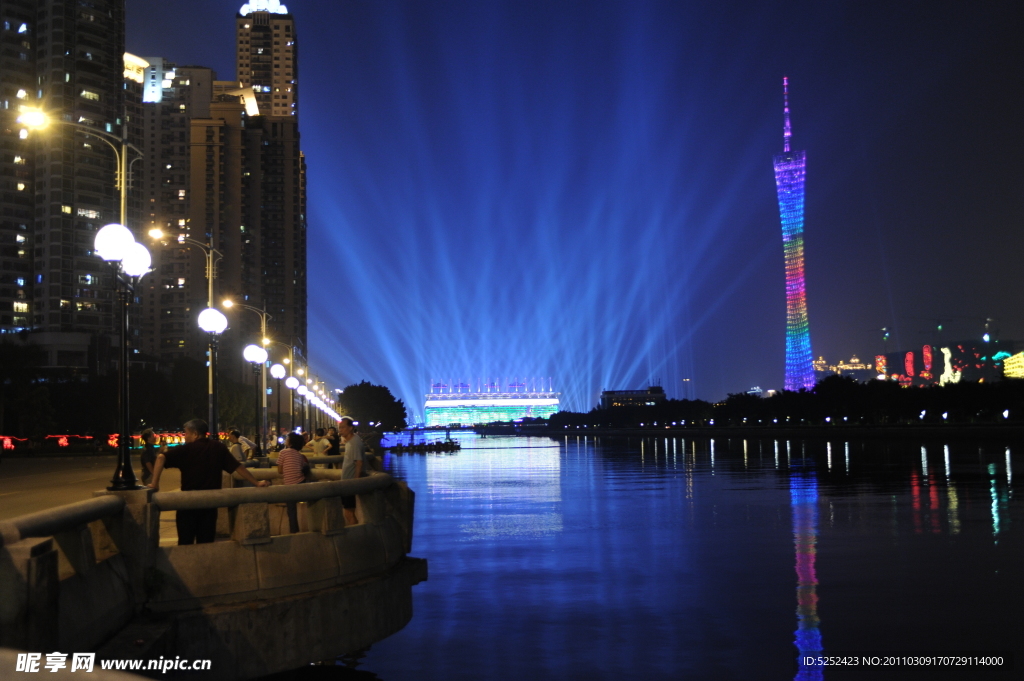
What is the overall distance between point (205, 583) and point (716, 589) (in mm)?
12136

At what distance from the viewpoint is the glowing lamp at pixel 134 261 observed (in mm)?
18906

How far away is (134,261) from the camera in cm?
1905

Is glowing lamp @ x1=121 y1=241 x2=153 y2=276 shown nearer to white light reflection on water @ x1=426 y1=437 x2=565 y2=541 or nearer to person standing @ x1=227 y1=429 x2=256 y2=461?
person standing @ x1=227 y1=429 x2=256 y2=461

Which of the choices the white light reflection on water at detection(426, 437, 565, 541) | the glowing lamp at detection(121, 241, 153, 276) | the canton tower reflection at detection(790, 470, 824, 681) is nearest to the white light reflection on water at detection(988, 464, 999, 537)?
the canton tower reflection at detection(790, 470, 824, 681)

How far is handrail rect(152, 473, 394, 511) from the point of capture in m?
12.4

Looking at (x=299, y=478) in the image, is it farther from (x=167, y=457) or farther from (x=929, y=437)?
(x=929, y=437)

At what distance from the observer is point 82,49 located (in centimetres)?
17575

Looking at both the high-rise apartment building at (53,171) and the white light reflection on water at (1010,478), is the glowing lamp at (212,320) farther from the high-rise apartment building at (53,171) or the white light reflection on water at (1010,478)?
the high-rise apartment building at (53,171)

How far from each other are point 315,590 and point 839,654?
26.7ft

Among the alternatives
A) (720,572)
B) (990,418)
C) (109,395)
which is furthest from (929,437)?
(720,572)

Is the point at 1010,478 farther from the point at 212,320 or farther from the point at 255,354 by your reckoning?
the point at 212,320

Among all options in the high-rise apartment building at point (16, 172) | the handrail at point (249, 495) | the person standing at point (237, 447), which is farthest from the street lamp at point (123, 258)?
the high-rise apartment building at point (16, 172)

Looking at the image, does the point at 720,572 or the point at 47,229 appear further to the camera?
the point at 47,229

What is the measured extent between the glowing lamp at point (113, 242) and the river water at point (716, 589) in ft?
27.4
